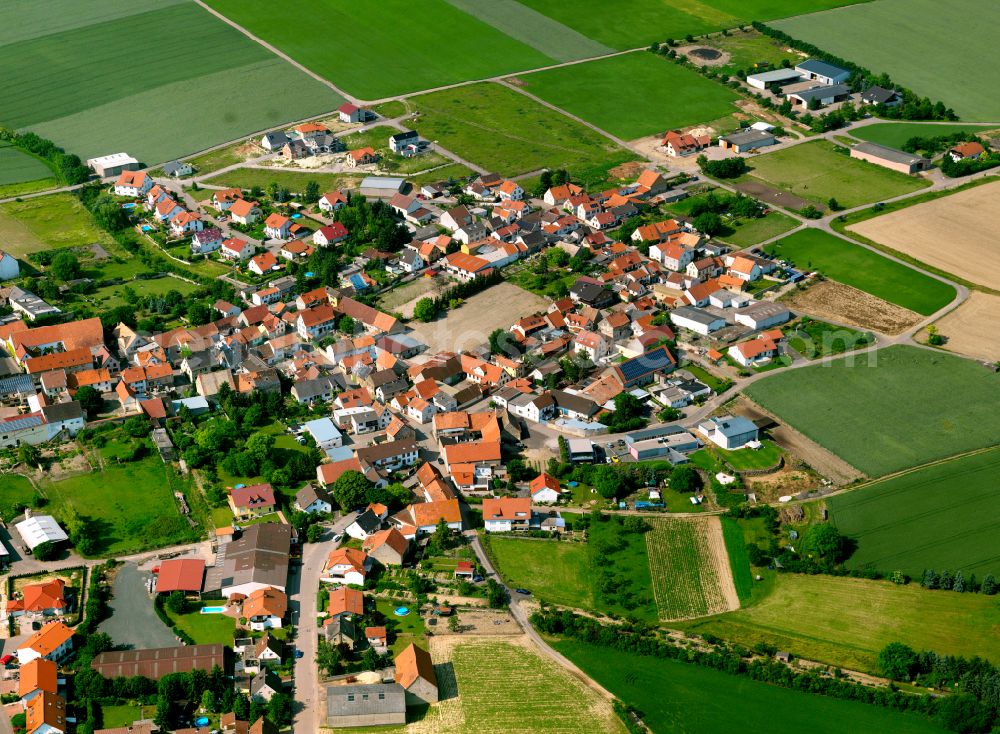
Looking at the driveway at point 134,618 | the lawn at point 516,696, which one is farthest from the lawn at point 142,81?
the lawn at point 516,696

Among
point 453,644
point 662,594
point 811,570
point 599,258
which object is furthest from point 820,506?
point 599,258

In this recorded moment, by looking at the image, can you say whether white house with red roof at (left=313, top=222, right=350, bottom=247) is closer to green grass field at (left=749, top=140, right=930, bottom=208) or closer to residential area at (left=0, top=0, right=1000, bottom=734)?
residential area at (left=0, top=0, right=1000, bottom=734)

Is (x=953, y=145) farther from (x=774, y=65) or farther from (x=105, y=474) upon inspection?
(x=105, y=474)

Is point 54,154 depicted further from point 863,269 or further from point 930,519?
point 930,519

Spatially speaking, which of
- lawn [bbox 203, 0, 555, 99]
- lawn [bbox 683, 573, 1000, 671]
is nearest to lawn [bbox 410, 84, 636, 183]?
lawn [bbox 203, 0, 555, 99]

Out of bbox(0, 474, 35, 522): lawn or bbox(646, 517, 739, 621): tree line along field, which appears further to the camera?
bbox(0, 474, 35, 522): lawn

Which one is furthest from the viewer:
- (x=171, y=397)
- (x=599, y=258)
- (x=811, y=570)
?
(x=599, y=258)

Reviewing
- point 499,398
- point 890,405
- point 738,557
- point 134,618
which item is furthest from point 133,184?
point 890,405
